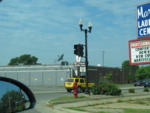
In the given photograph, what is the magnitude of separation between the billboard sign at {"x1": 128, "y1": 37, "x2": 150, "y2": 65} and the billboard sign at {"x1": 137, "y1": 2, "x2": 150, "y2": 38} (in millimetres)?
495

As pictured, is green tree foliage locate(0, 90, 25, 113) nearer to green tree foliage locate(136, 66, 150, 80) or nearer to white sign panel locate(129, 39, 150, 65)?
white sign panel locate(129, 39, 150, 65)

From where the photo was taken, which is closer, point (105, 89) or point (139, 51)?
point (139, 51)

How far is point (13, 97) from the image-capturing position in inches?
175

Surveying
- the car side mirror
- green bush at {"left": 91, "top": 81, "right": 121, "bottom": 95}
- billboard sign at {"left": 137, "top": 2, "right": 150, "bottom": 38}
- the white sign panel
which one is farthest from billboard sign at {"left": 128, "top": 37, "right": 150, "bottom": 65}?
the car side mirror

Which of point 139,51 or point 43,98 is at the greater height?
point 139,51

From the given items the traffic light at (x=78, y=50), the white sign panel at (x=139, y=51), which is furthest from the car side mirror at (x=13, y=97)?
the traffic light at (x=78, y=50)

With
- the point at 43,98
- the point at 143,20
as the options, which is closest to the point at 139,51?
the point at 143,20

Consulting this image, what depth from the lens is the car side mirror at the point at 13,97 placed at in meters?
4.22

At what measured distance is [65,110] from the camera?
1350cm

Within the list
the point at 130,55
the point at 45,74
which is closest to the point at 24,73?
the point at 45,74

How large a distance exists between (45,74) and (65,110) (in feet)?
150

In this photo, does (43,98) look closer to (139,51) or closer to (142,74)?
(139,51)

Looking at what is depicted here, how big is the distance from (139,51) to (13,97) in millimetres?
15288

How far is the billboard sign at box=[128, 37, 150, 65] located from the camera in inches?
712
